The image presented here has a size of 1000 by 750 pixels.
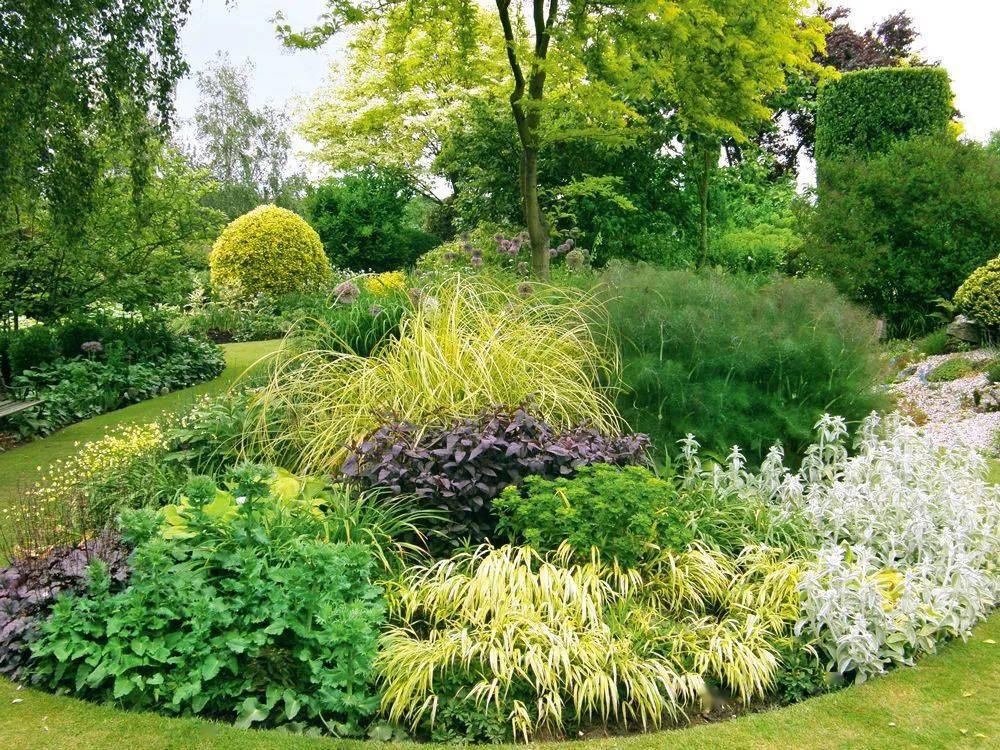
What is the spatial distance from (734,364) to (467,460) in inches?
79.6

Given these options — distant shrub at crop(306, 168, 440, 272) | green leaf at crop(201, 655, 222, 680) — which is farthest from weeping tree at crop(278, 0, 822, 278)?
distant shrub at crop(306, 168, 440, 272)

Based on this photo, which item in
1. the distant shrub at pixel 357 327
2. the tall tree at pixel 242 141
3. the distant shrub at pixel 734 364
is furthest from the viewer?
the tall tree at pixel 242 141

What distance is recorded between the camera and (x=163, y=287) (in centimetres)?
1037

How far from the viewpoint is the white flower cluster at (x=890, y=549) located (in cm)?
Result: 346

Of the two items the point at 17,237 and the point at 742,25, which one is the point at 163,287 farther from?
the point at 742,25

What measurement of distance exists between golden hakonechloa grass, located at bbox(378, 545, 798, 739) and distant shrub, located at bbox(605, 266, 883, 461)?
1292 mm

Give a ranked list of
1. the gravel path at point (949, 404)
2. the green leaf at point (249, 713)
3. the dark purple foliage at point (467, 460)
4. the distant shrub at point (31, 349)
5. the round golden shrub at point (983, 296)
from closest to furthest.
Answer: the green leaf at point (249, 713), the dark purple foliage at point (467, 460), the gravel path at point (949, 404), the distant shrub at point (31, 349), the round golden shrub at point (983, 296)

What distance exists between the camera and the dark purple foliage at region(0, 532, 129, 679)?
10.9 feet

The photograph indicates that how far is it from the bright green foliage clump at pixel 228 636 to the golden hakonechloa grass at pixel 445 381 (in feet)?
4.24

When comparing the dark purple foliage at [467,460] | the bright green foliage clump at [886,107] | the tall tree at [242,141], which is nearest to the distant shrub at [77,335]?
the dark purple foliage at [467,460]

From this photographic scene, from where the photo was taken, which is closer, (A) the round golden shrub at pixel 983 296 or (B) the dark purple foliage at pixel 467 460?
(B) the dark purple foliage at pixel 467 460

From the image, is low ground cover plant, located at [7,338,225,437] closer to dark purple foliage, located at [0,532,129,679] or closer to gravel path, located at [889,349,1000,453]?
dark purple foliage, located at [0,532,129,679]

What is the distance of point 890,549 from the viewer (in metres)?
4.23

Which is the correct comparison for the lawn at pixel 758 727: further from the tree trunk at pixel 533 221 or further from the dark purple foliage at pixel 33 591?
the tree trunk at pixel 533 221
